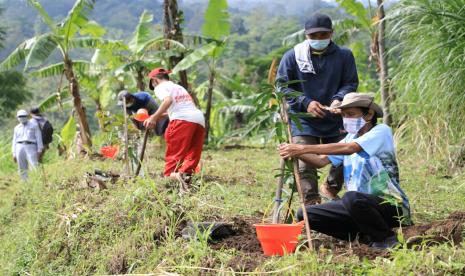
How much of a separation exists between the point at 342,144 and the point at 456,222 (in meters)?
0.87

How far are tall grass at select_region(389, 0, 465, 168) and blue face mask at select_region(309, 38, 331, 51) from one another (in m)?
2.17

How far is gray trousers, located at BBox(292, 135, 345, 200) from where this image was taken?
5344mm

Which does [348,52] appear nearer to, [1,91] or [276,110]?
[276,110]

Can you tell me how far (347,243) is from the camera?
4.39m

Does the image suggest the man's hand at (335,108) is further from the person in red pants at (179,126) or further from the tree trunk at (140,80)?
the tree trunk at (140,80)

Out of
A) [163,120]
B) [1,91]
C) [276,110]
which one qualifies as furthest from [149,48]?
[1,91]

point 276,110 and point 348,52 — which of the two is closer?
point 276,110

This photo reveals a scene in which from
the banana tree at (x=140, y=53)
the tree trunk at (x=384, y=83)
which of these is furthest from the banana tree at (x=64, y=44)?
the tree trunk at (x=384, y=83)

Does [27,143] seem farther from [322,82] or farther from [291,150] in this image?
[291,150]

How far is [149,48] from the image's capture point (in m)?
14.2

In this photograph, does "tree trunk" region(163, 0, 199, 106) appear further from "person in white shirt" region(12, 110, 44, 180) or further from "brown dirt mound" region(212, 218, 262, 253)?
"brown dirt mound" region(212, 218, 262, 253)

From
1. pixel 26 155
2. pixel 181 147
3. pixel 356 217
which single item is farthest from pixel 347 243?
pixel 26 155

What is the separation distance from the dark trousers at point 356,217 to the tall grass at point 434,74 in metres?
3.26

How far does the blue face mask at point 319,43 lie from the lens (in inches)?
211
